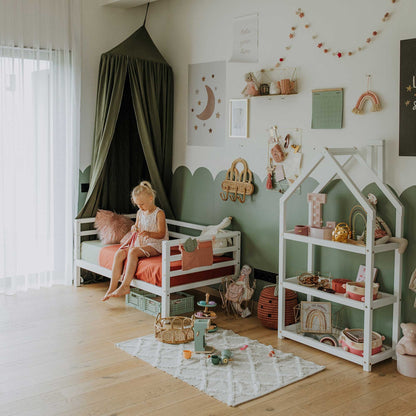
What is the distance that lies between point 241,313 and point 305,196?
1012mm

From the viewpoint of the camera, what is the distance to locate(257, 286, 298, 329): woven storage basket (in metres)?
3.96

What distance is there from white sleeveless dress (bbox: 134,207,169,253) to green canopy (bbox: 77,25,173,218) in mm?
454

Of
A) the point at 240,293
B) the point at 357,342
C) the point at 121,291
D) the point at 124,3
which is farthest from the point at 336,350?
the point at 124,3

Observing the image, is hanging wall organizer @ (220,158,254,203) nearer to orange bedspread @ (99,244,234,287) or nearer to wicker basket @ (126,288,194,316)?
orange bedspread @ (99,244,234,287)

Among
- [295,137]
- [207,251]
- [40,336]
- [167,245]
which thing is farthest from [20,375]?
[295,137]

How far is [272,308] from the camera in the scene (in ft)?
13.1

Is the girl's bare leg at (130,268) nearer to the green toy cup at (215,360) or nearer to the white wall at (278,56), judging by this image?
the white wall at (278,56)

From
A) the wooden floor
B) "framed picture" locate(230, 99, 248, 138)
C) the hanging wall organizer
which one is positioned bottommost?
the wooden floor

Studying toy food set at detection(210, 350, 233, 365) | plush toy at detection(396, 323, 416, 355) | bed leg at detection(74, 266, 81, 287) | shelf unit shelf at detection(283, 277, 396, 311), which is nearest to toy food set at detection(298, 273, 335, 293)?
shelf unit shelf at detection(283, 277, 396, 311)

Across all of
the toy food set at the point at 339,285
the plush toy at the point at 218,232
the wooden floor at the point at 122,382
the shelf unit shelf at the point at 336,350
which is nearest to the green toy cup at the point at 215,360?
the wooden floor at the point at 122,382

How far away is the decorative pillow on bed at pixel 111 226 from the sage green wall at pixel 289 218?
0.50 metres

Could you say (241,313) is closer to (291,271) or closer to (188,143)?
(291,271)

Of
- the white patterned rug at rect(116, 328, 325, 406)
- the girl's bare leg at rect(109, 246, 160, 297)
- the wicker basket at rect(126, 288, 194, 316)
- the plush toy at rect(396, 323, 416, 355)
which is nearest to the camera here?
the white patterned rug at rect(116, 328, 325, 406)

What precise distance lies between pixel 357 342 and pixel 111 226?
2.37 metres
